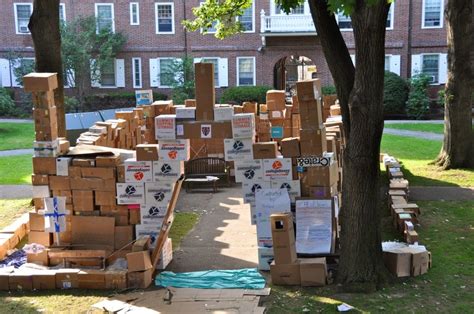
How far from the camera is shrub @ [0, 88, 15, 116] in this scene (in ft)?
103

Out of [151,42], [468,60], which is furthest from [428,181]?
[151,42]

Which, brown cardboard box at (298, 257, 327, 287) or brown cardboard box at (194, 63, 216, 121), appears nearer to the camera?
brown cardboard box at (298, 257, 327, 287)

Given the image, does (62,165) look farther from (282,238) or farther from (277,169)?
(282,238)

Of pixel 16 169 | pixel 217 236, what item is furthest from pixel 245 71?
pixel 217 236

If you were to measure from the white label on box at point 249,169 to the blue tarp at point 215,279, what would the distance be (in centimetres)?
143

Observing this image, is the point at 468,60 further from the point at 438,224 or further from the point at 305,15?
the point at 305,15

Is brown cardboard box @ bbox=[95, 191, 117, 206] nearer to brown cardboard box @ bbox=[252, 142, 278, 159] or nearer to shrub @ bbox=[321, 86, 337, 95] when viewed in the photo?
brown cardboard box @ bbox=[252, 142, 278, 159]

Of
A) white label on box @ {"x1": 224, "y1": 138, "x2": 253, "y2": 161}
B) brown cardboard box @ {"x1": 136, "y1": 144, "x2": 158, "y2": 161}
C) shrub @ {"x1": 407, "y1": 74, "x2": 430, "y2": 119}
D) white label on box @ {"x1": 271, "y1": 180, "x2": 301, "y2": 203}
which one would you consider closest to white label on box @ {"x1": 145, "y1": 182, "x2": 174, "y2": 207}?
brown cardboard box @ {"x1": 136, "y1": 144, "x2": 158, "y2": 161}

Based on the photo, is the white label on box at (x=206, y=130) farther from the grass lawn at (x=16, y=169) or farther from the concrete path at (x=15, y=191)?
the grass lawn at (x=16, y=169)

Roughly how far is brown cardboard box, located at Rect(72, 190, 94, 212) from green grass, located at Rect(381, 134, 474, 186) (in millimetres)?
9030

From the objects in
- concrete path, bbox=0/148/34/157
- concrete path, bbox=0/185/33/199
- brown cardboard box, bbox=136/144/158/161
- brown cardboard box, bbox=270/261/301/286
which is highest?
brown cardboard box, bbox=136/144/158/161

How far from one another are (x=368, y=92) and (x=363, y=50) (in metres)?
0.56

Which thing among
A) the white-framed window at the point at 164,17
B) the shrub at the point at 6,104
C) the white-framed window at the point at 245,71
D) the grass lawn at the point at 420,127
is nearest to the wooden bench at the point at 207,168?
the grass lawn at the point at 420,127

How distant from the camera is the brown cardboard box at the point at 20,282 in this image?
29.8 feet
